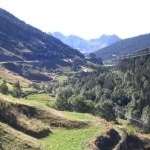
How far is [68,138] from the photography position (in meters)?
38.7

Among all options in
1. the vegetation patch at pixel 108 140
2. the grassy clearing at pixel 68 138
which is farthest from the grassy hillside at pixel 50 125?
the vegetation patch at pixel 108 140

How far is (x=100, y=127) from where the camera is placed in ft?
144

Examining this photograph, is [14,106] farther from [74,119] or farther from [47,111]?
[74,119]

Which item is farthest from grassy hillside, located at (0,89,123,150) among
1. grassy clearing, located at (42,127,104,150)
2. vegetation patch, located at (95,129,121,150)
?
vegetation patch, located at (95,129,121,150)

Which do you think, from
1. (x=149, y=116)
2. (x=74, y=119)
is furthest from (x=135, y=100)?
(x=74, y=119)

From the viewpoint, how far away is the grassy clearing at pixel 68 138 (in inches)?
1406

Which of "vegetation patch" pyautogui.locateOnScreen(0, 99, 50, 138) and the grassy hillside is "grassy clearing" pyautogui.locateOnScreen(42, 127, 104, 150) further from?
"vegetation patch" pyautogui.locateOnScreen(0, 99, 50, 138)

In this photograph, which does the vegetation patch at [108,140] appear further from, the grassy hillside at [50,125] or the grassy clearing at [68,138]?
the grassy clearing at [68,138]

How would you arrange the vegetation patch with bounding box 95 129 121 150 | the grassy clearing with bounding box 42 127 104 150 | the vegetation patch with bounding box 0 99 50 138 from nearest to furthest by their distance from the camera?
the grassy clearing with bounding box 42 127 104 150 → the vegetation patch with bounding box 0 99 50 138 → the vegetation patch with bounding box 95 129 121 150

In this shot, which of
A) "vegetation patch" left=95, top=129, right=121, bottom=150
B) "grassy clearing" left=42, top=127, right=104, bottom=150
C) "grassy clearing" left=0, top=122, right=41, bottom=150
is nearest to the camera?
"grassy clearing" left=0, top=122, right=41, bottom=150

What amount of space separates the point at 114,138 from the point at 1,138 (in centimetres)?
1830

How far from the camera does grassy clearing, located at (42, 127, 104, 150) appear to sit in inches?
1406

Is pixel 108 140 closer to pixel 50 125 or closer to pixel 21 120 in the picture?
pixel 50 125

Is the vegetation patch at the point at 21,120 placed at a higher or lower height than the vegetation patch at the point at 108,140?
higher
